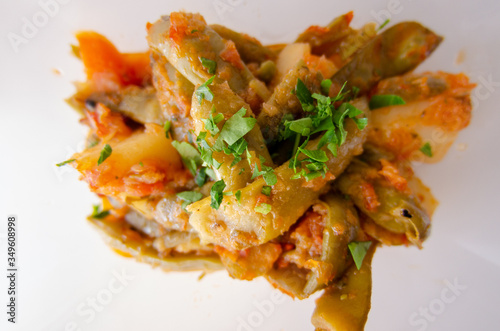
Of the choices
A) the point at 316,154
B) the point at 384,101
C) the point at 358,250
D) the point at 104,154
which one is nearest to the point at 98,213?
the point at 104,154

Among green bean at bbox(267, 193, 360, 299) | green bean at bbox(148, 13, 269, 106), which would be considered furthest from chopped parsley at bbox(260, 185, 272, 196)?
green bean at bbox(148, 13, 269, 106)

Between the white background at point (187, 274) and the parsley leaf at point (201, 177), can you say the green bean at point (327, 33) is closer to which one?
the white background at point (187, 274)

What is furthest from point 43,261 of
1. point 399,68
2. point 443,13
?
point 443,13

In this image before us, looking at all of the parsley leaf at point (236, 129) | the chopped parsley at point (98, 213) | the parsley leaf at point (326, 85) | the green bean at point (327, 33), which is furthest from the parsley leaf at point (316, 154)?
the chopped parsley at point (98, 213)

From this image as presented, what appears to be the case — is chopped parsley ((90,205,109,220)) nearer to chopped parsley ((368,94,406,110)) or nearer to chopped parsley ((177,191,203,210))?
A: chopped parsley ((177,191,203,210))

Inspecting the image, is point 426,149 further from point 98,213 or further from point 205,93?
point 98,213

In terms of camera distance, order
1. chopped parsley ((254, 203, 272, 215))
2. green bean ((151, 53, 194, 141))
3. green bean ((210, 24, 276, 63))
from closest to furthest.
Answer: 1. chopped parsley ((254, 203, 272, 215))
2. green bean ((151, 53, 194, 141))
3. green bean ((210, 24, 276, 63))
